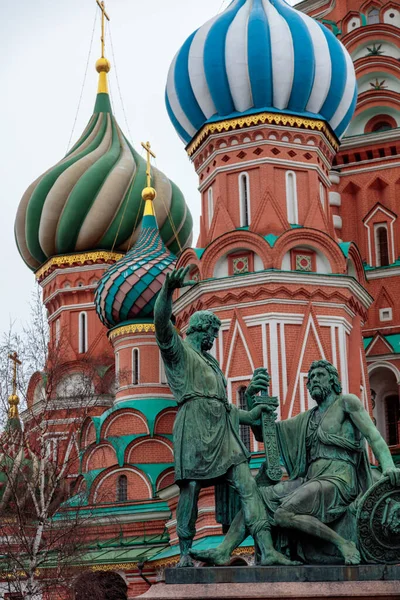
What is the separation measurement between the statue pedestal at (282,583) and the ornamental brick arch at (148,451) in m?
18.5

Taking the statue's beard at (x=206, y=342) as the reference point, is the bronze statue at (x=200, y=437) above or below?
below

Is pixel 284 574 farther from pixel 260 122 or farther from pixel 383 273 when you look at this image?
pixel 383 273

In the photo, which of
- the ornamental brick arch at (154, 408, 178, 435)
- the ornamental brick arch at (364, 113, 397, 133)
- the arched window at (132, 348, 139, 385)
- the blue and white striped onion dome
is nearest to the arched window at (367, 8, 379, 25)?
the ornamental brick arch at (364, 113, 397, 133)

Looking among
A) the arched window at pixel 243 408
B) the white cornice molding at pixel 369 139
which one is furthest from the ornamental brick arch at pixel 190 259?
the white cornice molding at pixel 369 139

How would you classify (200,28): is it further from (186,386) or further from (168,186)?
(186,386)

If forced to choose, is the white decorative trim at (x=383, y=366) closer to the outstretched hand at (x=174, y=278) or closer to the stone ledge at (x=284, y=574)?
the outstretched hand at (x=174, y=278)

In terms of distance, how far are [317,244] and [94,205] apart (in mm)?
10625

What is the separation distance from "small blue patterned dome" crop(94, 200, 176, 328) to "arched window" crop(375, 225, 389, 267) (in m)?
4.72

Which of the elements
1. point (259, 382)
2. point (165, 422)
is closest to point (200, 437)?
point (259, 382)

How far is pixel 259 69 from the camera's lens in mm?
23125

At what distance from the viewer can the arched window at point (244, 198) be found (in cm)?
2319

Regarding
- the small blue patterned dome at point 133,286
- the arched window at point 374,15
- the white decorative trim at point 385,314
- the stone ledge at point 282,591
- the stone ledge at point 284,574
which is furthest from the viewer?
the arched window at point 374,15

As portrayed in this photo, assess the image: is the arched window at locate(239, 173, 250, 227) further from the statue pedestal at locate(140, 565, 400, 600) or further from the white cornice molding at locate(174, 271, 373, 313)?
the statue pedestal at locate(140, 565, 400, 600)

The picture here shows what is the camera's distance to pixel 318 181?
78.1 feet
